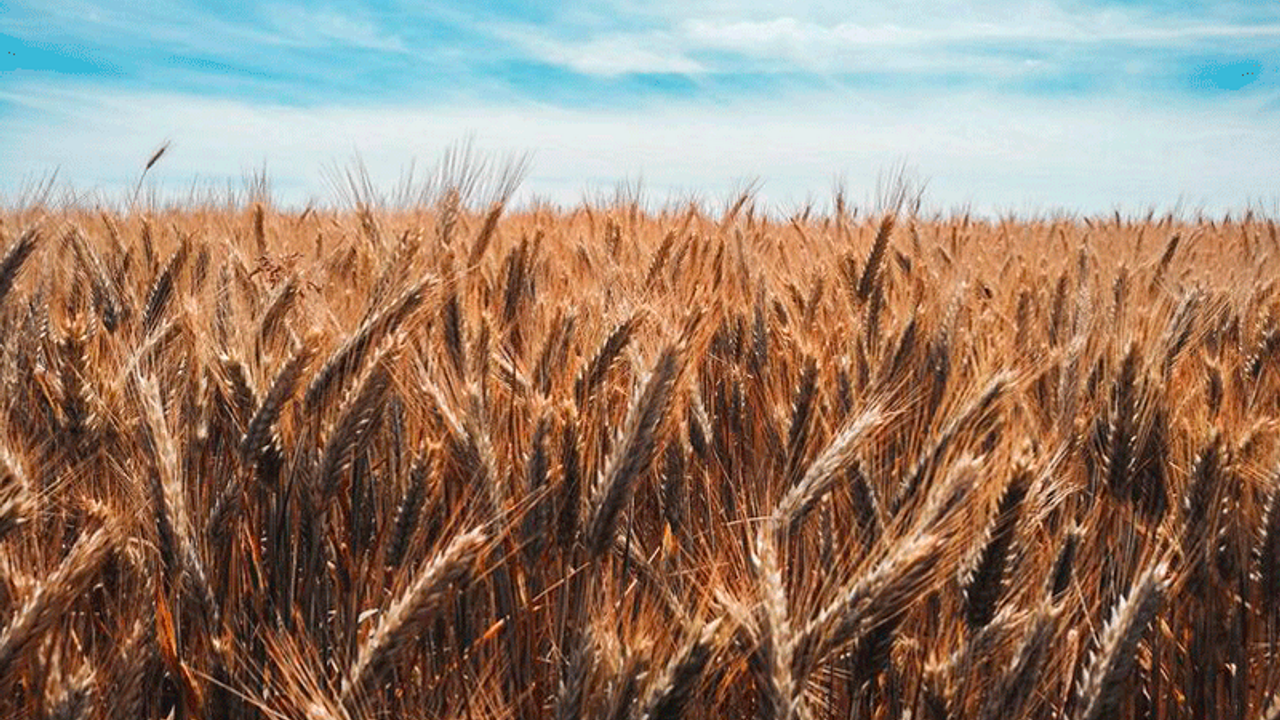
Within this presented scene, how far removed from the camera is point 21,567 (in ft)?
3.96

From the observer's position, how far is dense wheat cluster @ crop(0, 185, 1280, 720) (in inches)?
41.1

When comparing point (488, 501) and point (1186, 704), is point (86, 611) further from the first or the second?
point (1186, 704)

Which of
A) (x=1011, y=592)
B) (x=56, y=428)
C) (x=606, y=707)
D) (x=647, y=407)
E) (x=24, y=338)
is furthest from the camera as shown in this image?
(x=24, y=338)

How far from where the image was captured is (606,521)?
1238 mm

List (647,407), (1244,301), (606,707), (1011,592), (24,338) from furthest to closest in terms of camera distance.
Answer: (1244,301) → (24,338) → (647,407) → (1011,592) → (606,707)

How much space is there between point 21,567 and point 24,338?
92 cm

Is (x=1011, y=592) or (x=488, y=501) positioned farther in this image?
(x=488, y=501)

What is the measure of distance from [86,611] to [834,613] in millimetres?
1044

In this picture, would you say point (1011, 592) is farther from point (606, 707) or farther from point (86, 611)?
point (86, 611)

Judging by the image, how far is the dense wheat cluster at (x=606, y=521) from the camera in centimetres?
104

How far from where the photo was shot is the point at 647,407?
1294mm

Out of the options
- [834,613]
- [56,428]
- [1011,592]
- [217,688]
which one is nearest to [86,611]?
[217,688]

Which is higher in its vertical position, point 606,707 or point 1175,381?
point 1175,381

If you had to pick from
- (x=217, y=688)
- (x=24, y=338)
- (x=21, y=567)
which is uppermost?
(x=24, y=338)
